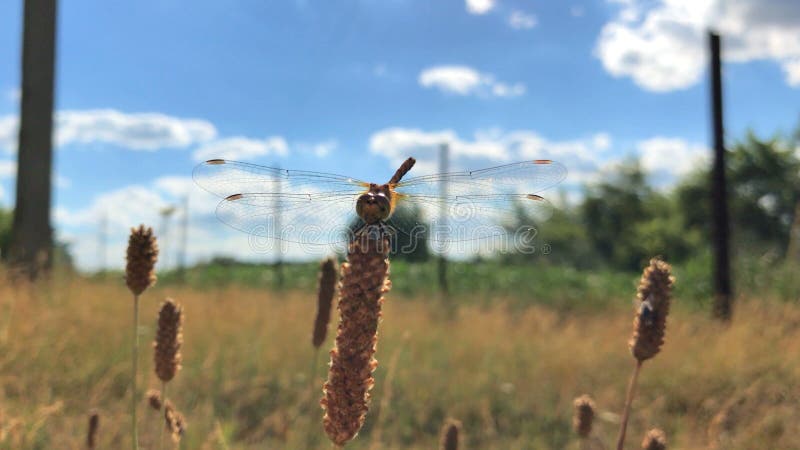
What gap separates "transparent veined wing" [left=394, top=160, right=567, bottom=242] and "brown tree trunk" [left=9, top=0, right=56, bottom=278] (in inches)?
301

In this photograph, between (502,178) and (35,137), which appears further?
(35,137)

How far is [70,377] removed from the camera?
15.8 feet

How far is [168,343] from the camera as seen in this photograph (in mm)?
1364

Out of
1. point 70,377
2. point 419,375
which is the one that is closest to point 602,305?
point 419,375

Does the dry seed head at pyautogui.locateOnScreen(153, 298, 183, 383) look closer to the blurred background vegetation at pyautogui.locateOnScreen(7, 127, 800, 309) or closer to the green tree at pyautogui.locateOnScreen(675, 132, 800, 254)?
the blurred background vegetation at pyautogui.locateOnScreen(7, 127, 800, 309)

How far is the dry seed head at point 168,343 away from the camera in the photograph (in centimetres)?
133

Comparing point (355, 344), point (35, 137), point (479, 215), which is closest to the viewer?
point (355, 344)

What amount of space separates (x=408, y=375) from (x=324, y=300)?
15.5ft

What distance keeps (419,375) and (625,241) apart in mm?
41976

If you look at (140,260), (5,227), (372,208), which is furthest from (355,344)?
(5,227)

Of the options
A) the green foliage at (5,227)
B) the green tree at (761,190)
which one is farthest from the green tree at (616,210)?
the green foliage at (5,227)

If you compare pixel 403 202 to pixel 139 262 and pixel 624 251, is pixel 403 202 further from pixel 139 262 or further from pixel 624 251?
pixel 624 251

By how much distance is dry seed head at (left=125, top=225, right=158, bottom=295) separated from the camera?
4.05ft

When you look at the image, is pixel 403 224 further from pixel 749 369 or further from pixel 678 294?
pixel 678 294
